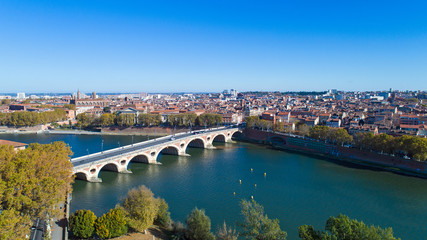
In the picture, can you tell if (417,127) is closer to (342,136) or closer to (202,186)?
(342,136)

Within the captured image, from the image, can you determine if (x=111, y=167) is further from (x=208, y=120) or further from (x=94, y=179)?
(x=208, y=120)

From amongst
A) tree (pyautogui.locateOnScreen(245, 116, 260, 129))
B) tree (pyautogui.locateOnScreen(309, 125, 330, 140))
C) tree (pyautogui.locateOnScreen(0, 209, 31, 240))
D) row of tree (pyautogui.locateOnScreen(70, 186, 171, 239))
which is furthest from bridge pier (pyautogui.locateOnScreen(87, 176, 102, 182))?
tree (pyautogui.locateOnScreen(245, 116, 260, 129))

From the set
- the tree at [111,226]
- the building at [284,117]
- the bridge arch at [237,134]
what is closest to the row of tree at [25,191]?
the tree at [111,226]

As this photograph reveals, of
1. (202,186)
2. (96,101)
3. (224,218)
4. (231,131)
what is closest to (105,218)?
(224,218)

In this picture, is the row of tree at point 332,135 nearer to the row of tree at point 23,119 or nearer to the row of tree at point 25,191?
the row of tree at point 25,191

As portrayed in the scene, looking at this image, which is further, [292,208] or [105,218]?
[292,208]

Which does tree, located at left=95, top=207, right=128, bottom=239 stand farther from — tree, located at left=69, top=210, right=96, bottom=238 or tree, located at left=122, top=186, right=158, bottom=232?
tree, located at left=122, top=186, right=158, bottom=232

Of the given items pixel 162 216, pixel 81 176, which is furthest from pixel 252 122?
pixel 162 216
